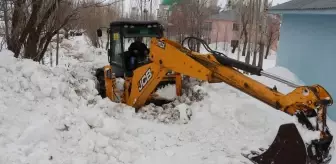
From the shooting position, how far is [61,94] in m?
6.21

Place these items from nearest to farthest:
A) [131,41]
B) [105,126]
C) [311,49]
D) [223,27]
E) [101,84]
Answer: [105,126] → [131,41] → [101,84] → [311,49] → [223,27]

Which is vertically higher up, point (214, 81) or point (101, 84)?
point (214, 81)

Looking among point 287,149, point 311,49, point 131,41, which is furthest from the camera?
point 311,49

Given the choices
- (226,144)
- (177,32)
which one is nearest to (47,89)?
(226,144)

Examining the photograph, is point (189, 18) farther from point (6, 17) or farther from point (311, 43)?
point (6, 17)

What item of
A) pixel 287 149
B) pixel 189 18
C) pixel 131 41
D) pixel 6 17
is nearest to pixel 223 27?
pixel 189 18

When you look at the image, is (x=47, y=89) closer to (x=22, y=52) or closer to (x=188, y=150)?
(x=188, y=150)

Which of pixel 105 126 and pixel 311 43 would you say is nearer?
pixel 105 126

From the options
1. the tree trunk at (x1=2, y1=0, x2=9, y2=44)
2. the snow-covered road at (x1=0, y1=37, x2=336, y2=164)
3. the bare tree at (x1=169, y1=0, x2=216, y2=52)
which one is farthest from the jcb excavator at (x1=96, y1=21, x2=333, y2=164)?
the bare tree at (x1=169, y1=0, x2=216, y2=52)

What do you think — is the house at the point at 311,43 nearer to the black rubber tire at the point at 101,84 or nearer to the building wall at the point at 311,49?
the building wall at the point at 311,49

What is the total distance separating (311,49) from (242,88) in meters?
6.27

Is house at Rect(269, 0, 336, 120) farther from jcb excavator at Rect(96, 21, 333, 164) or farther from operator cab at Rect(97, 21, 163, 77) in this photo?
operator cab at Rect(97, 21, 163, 77)

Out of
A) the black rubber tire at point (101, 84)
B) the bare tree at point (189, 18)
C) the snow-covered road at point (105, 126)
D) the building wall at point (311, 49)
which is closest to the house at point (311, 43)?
the building wall at point (311, 49)

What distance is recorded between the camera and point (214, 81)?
5496 millimetres
